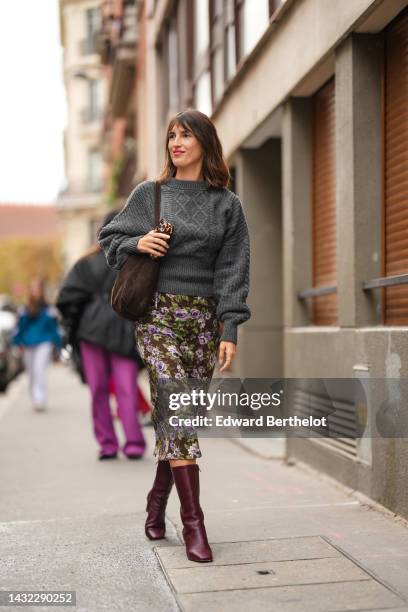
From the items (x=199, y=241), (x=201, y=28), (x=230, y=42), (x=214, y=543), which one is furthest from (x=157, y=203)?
(x=201, y=28)

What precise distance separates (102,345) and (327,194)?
7.22ft

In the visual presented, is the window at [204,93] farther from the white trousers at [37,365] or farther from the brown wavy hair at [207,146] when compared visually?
the brown wavy hair at [207,146]

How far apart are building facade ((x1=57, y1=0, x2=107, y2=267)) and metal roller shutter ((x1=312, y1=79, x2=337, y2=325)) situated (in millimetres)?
47496

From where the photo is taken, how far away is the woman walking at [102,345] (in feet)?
26.8

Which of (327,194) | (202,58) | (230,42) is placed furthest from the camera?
(202,58)

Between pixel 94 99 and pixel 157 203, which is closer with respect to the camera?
pixel 157 203

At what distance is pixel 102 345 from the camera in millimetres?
8164

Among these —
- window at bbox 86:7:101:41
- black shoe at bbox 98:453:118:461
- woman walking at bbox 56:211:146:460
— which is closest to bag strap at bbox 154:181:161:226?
woman walking at bbox 56:211:146:460

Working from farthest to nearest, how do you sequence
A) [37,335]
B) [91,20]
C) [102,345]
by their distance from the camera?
[91,20], [37,335], [102,345]

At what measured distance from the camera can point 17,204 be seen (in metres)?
152

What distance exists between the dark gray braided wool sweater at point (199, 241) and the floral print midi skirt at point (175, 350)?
8 cm

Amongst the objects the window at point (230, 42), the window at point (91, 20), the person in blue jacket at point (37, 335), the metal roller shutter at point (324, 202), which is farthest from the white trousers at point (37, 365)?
the window at point (91, 20)

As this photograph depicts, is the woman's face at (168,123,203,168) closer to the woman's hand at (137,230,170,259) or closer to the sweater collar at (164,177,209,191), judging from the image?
the sweater collar at (164,177,209,191)

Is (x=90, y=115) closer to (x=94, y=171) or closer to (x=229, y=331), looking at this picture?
(x=94, y=171)
